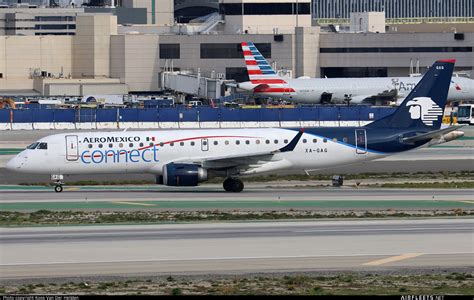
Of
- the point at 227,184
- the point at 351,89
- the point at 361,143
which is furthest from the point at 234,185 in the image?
the point at 351,89

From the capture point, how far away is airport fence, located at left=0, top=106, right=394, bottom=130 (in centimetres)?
10544

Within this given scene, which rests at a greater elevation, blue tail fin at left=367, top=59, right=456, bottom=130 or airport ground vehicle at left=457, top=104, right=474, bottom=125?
blue tail fin at left=367, top=59, right=456, bottom=130

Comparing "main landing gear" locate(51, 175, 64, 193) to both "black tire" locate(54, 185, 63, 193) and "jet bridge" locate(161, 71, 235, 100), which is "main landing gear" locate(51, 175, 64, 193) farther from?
"jet bridge" locate(161, 71, 235, 100)

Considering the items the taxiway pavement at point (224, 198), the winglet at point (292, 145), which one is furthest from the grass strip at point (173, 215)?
the winglet at point (292, 145)

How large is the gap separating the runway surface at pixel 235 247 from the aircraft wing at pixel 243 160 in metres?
13.3

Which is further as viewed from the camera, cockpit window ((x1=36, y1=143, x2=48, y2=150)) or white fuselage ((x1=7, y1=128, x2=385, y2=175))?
cockpit window ((x1=36, y1=143, x2=48, y2=150))

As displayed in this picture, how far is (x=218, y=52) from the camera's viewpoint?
159625 mm

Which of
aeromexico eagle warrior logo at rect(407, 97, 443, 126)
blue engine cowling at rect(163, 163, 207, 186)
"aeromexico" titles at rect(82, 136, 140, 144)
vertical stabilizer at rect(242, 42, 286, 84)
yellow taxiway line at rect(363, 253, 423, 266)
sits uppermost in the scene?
vertical stabilizer at rect(242, 42, 286, 84)

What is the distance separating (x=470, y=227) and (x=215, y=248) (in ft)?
34.9

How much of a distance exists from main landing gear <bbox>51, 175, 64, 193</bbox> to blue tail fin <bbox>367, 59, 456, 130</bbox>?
16225 millimetres

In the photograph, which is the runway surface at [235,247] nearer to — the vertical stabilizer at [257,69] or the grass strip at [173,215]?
the grass strip at [173,215]

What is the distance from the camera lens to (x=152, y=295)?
1309 inches

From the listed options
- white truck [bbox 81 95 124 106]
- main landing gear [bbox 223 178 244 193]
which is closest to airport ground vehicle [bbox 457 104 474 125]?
white truck [bbox 81 95 124 106]

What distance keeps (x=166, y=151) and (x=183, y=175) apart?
2.17 m
